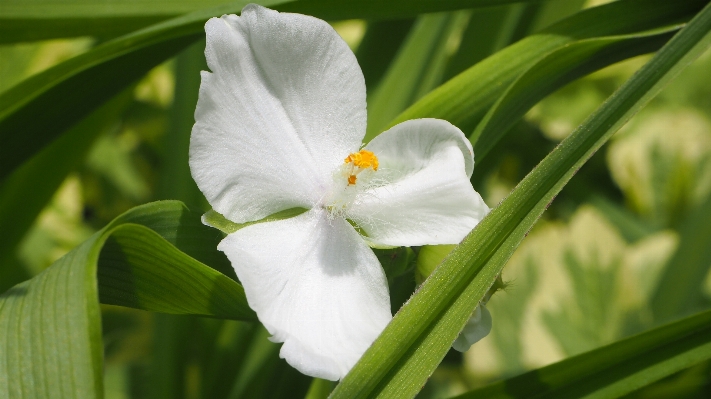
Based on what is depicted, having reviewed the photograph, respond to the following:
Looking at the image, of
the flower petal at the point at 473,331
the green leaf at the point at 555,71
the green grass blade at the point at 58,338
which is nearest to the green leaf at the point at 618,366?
the flower petal at the point at 473,331

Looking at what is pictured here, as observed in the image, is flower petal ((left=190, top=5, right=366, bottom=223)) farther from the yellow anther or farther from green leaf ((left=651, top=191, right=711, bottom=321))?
green leaf ((left=651, top=191, right=711, bottom=321))

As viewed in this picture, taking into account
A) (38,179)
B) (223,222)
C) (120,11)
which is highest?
(120,11)

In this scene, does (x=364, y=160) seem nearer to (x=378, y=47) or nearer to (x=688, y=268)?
(x=378, y=47)

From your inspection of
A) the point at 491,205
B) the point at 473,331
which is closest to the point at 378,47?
the point at 473,331

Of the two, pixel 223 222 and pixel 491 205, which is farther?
pixel 491 205

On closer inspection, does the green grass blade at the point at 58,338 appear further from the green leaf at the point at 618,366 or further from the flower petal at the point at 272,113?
the green leaf at the point at 618,366

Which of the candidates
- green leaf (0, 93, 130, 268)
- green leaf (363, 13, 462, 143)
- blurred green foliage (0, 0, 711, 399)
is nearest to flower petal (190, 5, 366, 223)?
blurred green foliage (0, 0, 711, 399)
